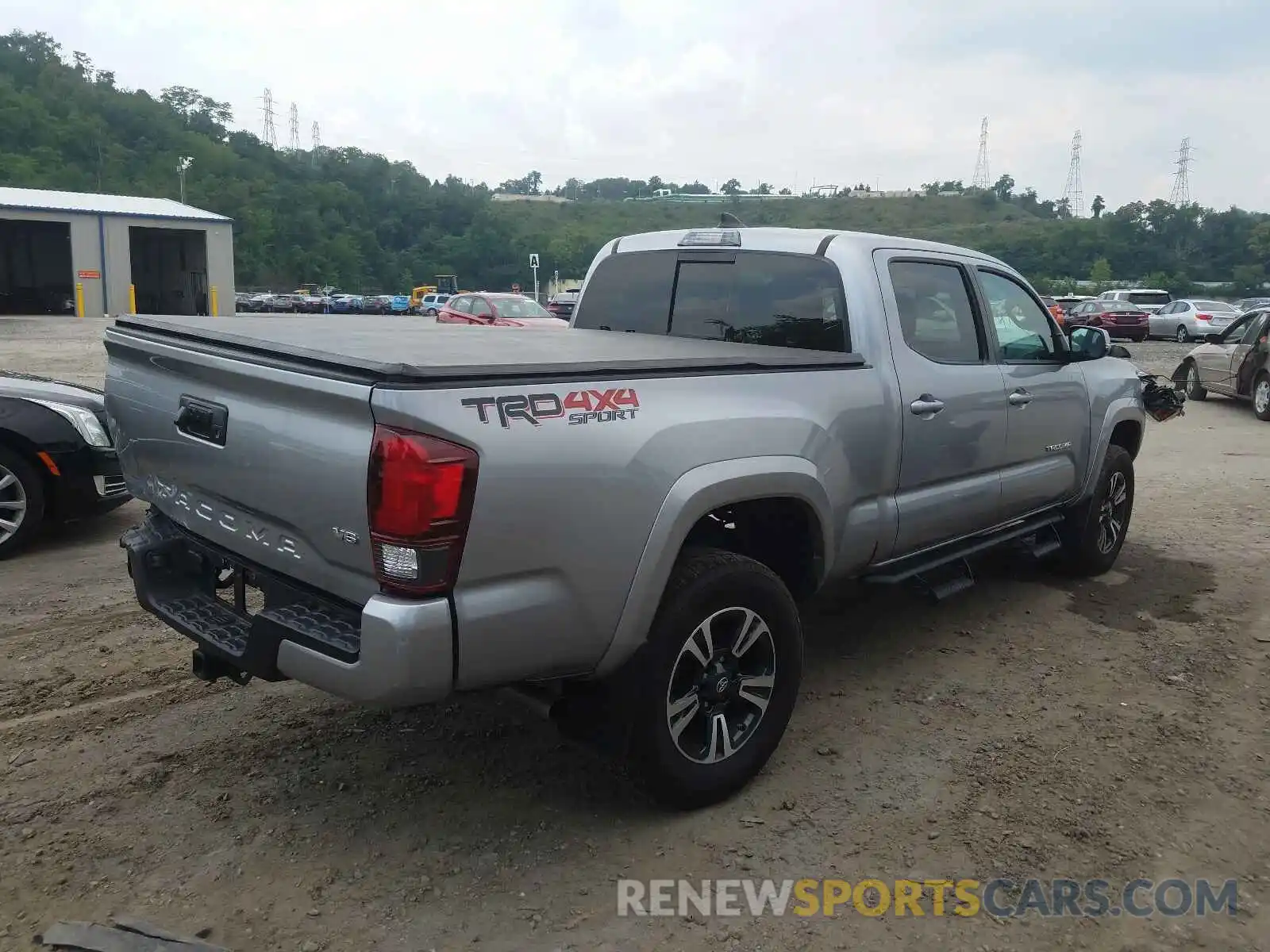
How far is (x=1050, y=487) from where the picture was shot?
522 centimetres

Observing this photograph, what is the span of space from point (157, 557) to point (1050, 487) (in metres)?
4.23

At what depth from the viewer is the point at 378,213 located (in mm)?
91250

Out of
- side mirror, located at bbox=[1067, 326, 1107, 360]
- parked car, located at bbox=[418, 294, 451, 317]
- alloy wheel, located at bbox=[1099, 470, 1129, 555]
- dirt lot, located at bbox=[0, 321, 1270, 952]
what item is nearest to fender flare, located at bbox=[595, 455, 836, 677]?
dirt lot, located at bbox=[0, 321, 1270, 952]

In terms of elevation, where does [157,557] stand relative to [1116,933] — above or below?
above

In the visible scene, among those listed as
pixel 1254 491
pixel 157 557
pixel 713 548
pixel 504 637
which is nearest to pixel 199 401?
pixel 157 557

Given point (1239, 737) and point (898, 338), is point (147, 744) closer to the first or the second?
point (898, 338)

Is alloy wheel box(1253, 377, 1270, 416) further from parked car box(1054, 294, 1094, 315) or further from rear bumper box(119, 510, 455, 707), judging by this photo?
parked car box(1054, 294, 1094, 315)

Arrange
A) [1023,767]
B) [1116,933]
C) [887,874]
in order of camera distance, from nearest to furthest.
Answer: [1116,933], [887,874], [1023,767]

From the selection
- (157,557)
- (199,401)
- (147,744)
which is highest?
(199,401)

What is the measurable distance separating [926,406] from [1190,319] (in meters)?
31.3

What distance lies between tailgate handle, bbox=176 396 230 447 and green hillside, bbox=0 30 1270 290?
176 ft

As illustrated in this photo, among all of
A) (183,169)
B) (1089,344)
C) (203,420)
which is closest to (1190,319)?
(1089,344)

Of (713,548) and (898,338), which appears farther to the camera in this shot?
(898,338)

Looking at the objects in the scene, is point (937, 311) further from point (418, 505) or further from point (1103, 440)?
point (418, 505)
